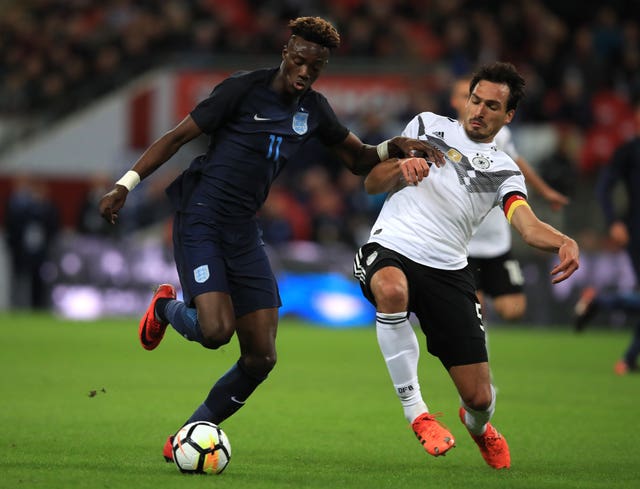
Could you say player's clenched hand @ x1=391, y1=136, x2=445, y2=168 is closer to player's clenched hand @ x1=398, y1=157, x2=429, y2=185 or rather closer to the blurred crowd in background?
player's clenched hand @ x1=398, y1=157, x2=429, y2=185

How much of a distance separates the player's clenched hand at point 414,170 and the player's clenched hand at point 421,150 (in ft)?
0.72

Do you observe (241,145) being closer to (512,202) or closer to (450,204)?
(450,204)

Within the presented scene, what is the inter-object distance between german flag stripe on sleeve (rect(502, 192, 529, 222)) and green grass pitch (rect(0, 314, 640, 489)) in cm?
131

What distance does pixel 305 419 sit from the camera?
830 cm

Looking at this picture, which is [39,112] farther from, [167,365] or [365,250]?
[365,250]

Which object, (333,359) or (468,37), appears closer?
(333,359)

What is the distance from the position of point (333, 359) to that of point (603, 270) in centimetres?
605

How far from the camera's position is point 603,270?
17.6 m

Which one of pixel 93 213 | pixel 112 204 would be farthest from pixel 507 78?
pixel 93 213

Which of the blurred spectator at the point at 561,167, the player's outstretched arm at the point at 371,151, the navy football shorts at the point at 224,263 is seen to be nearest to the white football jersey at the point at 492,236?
the player's outstretched arm at the point at 371,151

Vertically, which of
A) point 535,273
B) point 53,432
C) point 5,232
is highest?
point 53,432

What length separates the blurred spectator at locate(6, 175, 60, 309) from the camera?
19453 mm

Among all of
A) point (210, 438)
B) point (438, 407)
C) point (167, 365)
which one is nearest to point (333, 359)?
point (167, 365)

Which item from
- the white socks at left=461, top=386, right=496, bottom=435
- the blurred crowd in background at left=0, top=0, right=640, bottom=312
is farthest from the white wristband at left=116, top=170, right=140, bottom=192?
the blurred crowd in background at left=0, top=0, right=640, bottom=312
